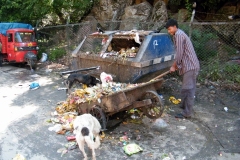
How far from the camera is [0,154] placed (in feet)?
12.0

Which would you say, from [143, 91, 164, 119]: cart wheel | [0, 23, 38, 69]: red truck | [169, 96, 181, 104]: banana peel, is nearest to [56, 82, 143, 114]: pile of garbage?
[143, 91, 164, 119]: cart wheel

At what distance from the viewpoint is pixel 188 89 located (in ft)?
15.1

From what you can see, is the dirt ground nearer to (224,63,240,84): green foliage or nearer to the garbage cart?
(224,63,240,84): green foliage

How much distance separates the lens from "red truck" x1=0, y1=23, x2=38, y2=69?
10430 mm

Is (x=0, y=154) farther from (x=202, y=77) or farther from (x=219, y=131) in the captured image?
(x=202, y=77)

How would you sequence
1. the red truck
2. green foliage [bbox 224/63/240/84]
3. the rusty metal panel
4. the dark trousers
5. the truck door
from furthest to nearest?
the truck door → the red truck → green foliage [bbox 224/63/240/84] → the dark trousers → the rusty metal panel

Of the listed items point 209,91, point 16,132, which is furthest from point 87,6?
point 16,132

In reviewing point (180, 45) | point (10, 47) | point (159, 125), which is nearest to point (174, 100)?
point (159, 125)

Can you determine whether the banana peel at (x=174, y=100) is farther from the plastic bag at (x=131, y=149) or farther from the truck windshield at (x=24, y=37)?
the truck windshield at (x=24, y=37)

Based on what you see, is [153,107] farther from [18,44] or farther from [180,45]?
[18,44]

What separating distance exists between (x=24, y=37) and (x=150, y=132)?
8718 millimetres

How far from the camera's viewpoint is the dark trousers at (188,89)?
4496 mm

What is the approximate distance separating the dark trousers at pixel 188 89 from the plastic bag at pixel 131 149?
1.57 m

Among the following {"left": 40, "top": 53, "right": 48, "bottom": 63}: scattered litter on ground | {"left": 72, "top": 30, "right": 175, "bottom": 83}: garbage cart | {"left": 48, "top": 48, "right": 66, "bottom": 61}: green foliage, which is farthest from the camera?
{"left": 40, "top": 53, "right": 48, "bottom": 63}: scattered litter on ground
